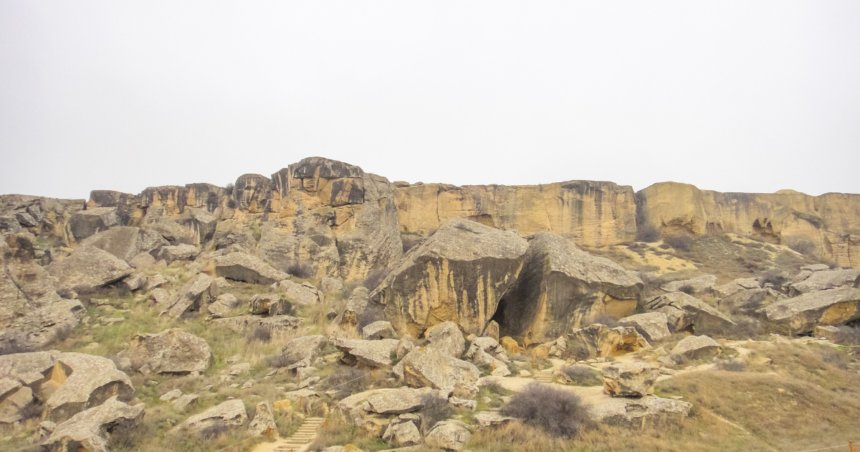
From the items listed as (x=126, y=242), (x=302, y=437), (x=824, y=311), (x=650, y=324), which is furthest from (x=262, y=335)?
(x=824, y=311)

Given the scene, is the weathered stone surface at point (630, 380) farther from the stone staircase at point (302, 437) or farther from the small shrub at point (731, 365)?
the stone staircase at point (302, 437)

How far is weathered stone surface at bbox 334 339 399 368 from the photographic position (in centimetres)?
923

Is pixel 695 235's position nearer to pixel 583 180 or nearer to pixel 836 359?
pixel 583 180

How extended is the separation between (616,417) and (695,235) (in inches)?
1142

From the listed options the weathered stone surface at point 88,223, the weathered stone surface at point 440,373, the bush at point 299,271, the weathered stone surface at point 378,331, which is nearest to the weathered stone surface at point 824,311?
the weathered stone surface at point 440,373

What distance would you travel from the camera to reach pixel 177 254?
19.1 m

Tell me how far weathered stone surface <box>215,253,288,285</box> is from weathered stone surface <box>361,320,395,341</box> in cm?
587

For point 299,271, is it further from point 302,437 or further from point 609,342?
point 609,342

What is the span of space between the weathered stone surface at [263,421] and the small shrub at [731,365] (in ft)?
27.5

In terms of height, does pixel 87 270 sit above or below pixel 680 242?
below

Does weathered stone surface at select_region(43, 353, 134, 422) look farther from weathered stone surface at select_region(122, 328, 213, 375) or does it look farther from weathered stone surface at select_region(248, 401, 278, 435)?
weathered stone surface at select_region(248, 401, 278, 435)

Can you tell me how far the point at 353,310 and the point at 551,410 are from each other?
24.1 ft

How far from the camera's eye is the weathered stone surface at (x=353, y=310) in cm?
1244

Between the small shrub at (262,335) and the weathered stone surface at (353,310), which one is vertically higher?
the weathered stone surface at (353,310)
